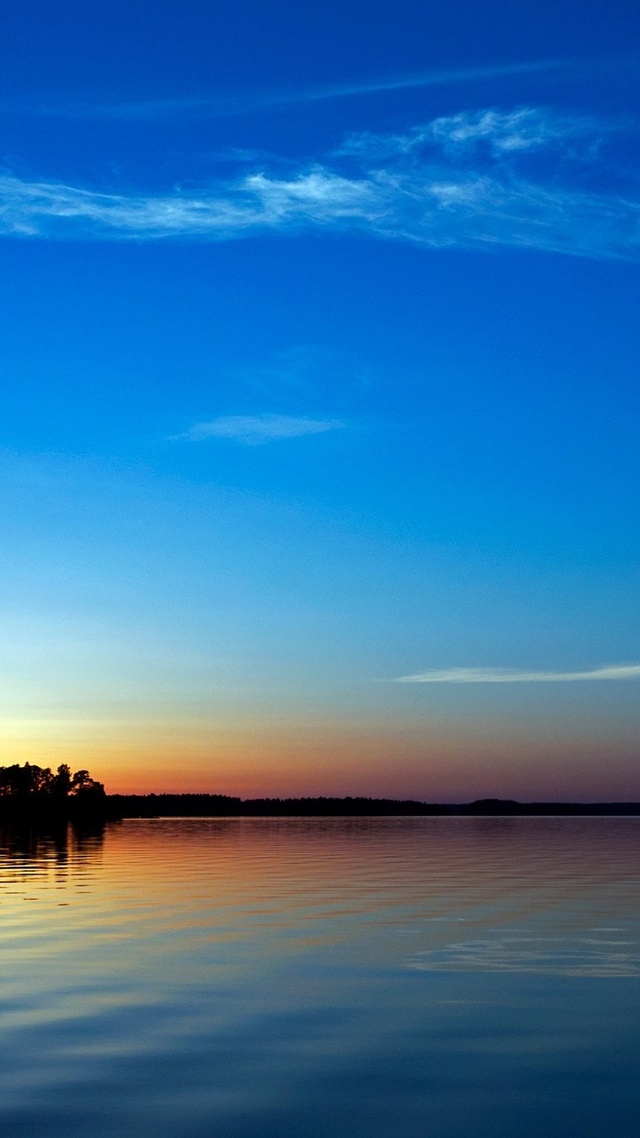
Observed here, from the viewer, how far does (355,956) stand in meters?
31.7

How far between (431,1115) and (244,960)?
1556cm

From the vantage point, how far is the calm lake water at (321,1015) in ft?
54.1

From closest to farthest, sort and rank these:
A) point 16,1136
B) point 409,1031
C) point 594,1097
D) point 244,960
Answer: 1. point 16,1136
2. point 594,1097
3. point 409,1031
4. point 244,960

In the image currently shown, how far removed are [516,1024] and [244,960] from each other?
10.8m

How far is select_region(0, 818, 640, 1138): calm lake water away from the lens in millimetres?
16500

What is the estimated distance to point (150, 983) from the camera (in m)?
27.4

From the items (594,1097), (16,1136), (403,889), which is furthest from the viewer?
(403,889)

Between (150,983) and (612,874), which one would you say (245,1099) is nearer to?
(150,983)

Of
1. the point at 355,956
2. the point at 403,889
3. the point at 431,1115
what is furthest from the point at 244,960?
the point at 403,889

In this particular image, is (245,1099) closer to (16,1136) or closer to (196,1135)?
(196,1135)

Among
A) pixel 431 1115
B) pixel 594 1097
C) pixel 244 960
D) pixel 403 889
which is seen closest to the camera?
pixel 431 1115

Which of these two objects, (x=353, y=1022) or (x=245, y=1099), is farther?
(x=353, y=1022)

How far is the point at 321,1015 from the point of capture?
2358cm

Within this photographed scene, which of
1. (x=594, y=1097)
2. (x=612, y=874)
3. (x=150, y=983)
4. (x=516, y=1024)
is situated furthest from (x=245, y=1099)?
(x=612, y=874)
